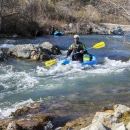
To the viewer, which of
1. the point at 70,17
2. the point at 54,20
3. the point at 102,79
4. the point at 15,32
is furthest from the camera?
the point at 70,17

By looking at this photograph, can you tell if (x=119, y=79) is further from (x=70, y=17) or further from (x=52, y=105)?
(x=70, y=17)

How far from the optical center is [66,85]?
8.28m

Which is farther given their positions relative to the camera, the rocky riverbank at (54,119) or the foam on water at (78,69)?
the foam on water at (78,69)

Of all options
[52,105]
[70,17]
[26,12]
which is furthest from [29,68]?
[70,17]

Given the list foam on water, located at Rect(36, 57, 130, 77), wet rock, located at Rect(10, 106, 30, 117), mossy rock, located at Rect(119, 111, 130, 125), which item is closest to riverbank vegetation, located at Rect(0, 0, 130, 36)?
foam on water, located at Rect(36, 57, 130, 77)

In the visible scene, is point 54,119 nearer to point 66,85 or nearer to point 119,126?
point 119,126

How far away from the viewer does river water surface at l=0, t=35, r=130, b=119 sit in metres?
6.56

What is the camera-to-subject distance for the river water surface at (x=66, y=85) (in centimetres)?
656

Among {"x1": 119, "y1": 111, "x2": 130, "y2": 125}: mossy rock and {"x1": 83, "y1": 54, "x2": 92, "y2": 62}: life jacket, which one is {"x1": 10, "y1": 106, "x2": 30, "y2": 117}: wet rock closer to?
{"x1": 119, "y1": 111, "x2": 130, "y2": 125}: mossy rock

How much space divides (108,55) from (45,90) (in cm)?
675

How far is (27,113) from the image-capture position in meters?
5.83

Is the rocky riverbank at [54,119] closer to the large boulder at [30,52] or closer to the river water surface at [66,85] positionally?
the river water surface at [66,85]

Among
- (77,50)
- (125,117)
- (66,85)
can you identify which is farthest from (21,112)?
(77,50)

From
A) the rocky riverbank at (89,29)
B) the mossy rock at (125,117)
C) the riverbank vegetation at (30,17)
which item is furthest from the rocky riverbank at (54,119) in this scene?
the rocky riverbank at (89,29)
